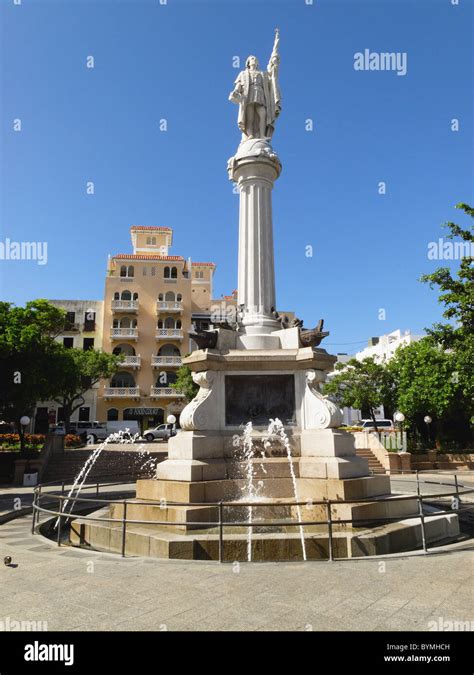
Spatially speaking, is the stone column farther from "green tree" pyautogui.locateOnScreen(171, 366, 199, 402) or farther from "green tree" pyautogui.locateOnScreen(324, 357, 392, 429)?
"green tree" pyautogui.locateOnScreen(171, 366, 199, 402)

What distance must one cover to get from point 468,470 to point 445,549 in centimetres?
2147

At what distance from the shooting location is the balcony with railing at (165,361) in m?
51.0

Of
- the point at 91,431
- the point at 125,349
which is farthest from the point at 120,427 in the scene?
the point at 125,349

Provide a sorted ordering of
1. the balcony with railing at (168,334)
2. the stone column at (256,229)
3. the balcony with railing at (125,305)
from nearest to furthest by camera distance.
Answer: the stone column at (256,229)
the balcony with railing at (125,305)
the balcony with railing at (168,334)

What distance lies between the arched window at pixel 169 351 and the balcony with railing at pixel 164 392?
4.40m

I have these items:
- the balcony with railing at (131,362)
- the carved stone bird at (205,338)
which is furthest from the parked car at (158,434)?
the carved stone bird at (205,338)

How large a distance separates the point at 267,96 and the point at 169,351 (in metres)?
41.2

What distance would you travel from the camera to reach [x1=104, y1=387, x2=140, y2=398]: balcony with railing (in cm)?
4916

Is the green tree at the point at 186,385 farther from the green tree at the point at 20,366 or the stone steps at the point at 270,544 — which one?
the stone steps at the point at 270,544

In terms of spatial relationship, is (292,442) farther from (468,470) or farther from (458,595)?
(468,470)

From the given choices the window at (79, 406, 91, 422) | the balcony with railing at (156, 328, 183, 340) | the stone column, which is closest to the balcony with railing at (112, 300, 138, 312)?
the balcony with railing at (156, 328, 183, 340)

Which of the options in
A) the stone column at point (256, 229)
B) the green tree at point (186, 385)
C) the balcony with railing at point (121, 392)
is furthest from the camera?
the balcony with railing at point (121, 392)

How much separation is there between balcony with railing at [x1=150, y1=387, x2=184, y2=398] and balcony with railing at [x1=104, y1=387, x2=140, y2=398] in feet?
5.13

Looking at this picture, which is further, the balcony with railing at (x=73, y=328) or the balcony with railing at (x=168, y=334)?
the balcony with railing at (x=168, y=334)
